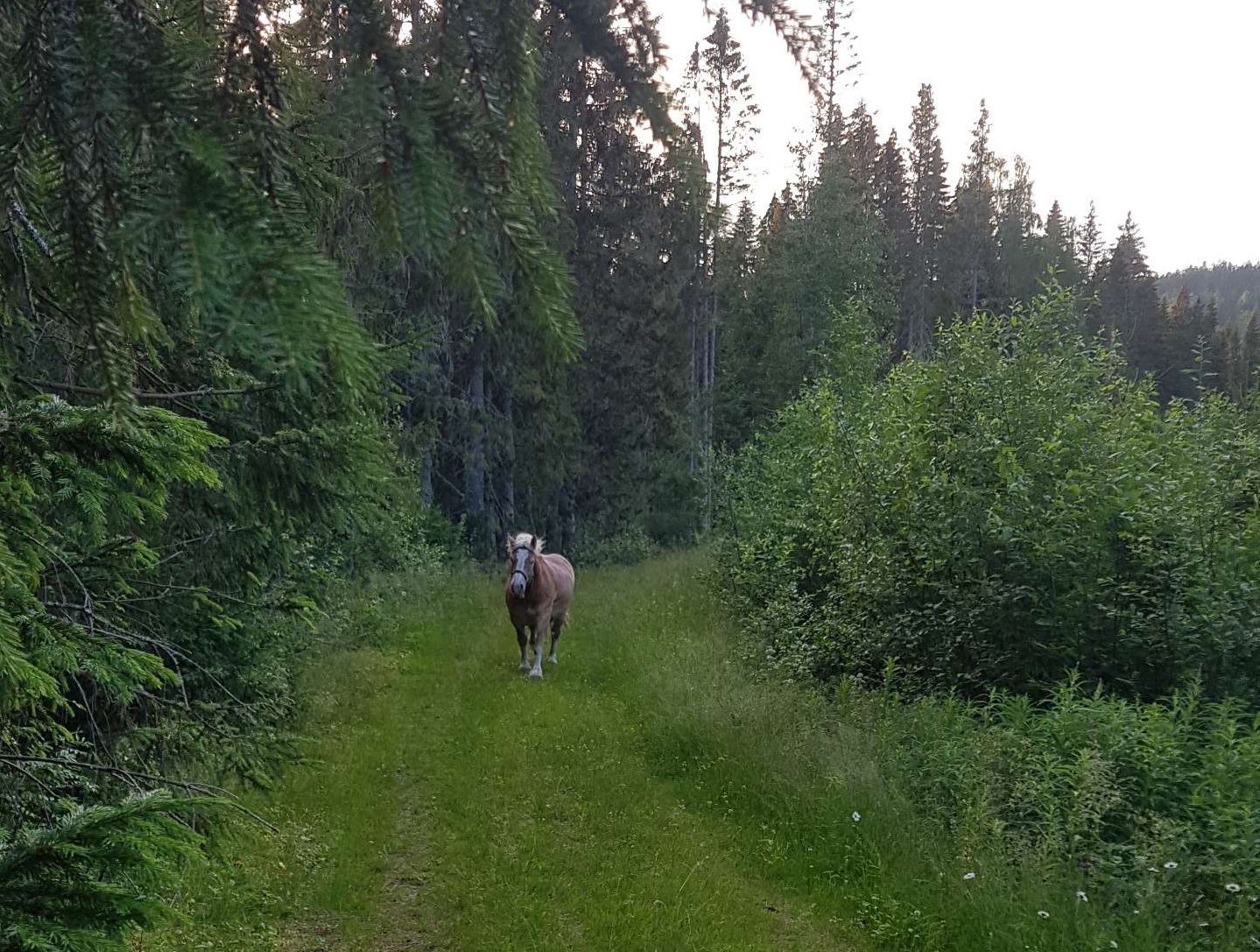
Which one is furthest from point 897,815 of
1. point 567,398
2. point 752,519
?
point 567,398

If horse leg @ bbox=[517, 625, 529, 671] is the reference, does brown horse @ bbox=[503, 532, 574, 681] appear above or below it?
above

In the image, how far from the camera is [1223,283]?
164 m

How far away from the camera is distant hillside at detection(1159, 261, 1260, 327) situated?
143125 mm

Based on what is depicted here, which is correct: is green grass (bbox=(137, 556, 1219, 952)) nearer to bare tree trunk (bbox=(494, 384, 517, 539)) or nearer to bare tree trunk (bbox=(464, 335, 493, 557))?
bare tree trunk (bbox=(464, 335, 493, 557))

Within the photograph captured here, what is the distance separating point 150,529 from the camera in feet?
13.5

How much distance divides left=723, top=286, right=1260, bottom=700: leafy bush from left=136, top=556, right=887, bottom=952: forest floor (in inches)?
69.2

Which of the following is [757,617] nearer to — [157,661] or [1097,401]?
[1097,401]

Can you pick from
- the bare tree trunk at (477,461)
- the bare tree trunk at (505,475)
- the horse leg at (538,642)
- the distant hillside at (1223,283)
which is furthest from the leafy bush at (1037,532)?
the distant hillside at (1223,283)

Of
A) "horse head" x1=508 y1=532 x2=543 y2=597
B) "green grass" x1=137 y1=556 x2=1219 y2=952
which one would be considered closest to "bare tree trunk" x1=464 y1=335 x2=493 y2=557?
"horse head" x1=508 y1=532 x2=543 y2=597

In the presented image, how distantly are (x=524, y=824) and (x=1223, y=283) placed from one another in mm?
201687

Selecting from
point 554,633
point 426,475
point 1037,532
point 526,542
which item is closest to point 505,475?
point 426,475

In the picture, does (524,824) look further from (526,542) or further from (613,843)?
(526,542)

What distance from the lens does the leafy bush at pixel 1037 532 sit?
6.55 metres

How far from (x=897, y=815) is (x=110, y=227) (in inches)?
227
